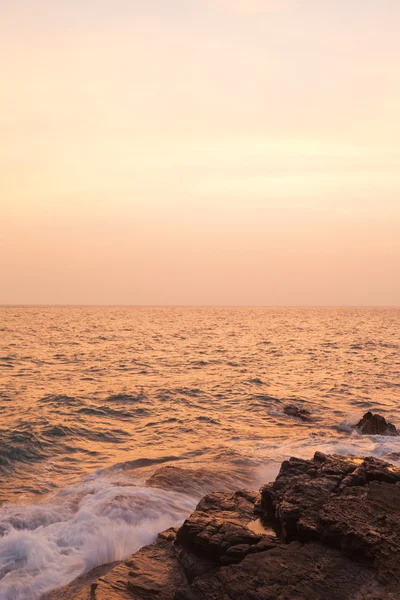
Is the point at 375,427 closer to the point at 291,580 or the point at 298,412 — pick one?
the point at 298,412

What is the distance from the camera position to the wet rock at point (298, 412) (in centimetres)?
2406

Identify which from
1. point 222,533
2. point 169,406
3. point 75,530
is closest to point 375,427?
point 169,406

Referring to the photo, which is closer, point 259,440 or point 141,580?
point 141,580

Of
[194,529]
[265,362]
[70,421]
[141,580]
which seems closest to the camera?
[141,580]

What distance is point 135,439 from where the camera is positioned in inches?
790

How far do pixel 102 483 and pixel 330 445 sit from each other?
9665 mm

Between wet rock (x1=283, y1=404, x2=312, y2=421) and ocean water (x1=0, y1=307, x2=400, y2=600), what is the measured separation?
0.51 m

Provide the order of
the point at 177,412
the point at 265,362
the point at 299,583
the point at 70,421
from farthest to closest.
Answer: the point at 265,362 → the point at 177,412 → the point at 70,421 → the point at 299,583

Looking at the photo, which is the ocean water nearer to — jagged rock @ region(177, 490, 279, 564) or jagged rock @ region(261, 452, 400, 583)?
jagged rock @ region(177, 490, 279, 564)

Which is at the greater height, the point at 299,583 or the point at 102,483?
the point at 299,583

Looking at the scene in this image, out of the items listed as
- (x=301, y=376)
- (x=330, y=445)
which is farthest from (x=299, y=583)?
(x=301, y=376)

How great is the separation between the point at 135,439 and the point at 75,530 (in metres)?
8.94

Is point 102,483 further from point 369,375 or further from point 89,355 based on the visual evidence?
point 89,355

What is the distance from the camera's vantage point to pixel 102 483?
14.5 m
